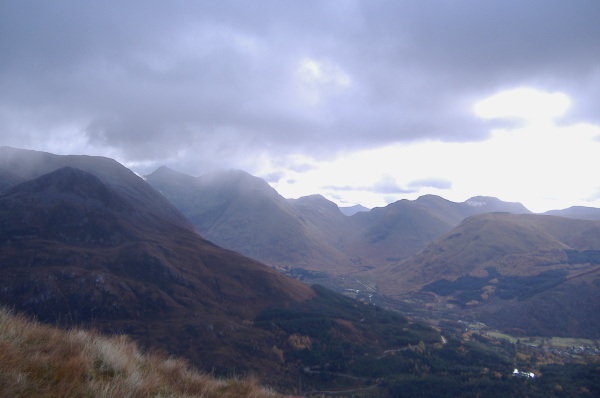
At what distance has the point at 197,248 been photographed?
9388cm

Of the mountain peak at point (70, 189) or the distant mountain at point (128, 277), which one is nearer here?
the distant mountain at point (128, 277)

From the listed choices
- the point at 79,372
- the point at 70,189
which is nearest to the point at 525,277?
the point at 79,372

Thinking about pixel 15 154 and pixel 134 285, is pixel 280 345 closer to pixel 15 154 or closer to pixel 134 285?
pixel 134 285

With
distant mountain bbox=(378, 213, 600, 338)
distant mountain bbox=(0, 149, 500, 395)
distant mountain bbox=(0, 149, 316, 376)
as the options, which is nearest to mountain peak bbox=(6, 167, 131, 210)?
distant mountain bbox=(0, 149, 316, 376)

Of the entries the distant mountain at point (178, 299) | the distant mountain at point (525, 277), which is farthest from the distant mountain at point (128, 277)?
the distant mountain at point (525, 277)

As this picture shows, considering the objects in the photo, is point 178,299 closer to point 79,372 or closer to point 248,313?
point 248,313

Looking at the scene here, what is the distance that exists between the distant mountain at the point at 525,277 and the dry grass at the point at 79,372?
113m

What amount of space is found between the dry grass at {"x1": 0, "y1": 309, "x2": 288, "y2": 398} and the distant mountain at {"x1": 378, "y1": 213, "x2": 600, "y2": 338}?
11294 centimetres

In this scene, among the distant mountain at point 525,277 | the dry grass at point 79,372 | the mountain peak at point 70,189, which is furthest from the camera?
the distant mountain at point 525,277

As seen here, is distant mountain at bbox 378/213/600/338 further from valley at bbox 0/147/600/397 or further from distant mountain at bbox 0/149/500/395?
distant mountain at bbox 0/149/500/395

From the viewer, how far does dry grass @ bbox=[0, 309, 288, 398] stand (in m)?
7.62

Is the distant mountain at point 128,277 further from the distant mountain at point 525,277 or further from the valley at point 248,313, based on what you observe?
the distant mountain at point 525,277

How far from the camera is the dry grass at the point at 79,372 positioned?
762 centimetres

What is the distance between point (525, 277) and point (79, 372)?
559ft
